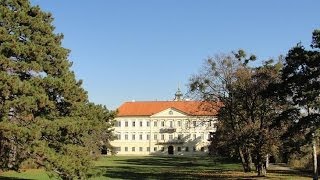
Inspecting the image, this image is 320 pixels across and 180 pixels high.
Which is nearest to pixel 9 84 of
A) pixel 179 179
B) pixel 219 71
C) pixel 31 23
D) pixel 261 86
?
pixel 31 23

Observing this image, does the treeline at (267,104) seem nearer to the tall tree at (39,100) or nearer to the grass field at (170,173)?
the grass field at (170,173)

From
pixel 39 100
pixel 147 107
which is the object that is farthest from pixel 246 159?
pixel 147 107

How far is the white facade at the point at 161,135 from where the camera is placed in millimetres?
117938

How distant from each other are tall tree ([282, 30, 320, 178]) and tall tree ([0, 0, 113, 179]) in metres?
12.2

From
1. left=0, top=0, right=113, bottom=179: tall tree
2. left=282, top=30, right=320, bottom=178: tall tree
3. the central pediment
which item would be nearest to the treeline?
left=282, top=30, right=320, bottom=178: tall tree

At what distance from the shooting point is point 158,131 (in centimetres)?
11994

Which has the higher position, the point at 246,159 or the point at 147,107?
the point at 147,107

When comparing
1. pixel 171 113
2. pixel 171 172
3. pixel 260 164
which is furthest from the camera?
pixel 171 113

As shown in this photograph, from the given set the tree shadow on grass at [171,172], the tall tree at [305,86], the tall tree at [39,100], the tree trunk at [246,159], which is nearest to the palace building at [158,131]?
the tree shadow on grass at [171,172]

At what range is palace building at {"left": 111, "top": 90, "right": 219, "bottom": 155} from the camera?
387 feet

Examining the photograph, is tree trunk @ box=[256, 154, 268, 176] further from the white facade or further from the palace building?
the white facade

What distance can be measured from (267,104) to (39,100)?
23168 mm

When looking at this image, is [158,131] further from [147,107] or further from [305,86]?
[305,86]

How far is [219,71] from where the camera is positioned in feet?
161
